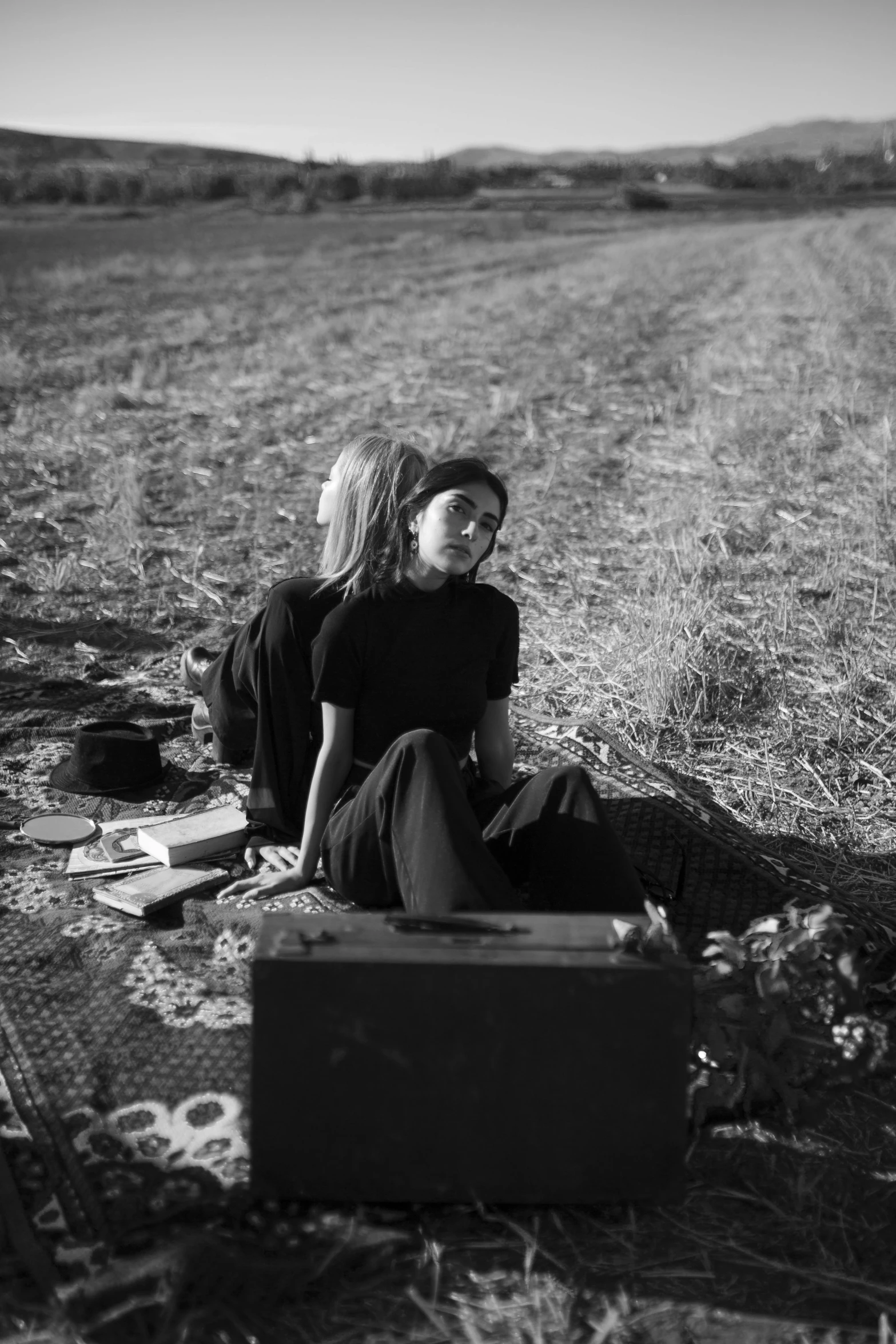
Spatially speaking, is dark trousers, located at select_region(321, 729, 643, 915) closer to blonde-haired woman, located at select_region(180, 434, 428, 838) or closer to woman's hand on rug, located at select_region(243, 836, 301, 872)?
woman's hand on rug, located at select_region(243, 836, 301, 872)

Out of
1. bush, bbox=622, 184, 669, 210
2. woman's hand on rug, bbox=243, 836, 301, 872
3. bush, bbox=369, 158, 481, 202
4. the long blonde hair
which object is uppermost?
bush, bbox=369, 158, 481, 202

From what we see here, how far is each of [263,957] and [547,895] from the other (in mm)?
959

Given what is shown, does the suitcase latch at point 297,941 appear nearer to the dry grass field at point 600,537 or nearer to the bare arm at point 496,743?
the dry grass field at point 600,537

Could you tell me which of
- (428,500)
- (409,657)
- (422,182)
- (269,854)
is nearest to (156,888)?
(269,854)

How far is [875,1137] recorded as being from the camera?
2744mm

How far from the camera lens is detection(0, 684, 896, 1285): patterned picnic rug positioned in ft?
8.17

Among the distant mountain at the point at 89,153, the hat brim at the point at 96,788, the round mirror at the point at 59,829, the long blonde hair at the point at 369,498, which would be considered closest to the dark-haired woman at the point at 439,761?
the long blonde hair at the point at 369,498

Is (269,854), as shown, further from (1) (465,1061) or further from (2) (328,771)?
(1) (465,1061)

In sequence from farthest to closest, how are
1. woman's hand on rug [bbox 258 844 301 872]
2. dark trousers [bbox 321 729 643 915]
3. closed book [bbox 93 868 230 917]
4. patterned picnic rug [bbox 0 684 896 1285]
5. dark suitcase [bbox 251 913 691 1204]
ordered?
woman's hand on rug [bbox 258 844 301 872] < closed book [bbox 93 868 230 917] < dark trousers [bbox 321 729 643 915] < patterned picnic rug [bbox 0 684 896 1285] < dark suitcase [bbox 251 913 691 1204]

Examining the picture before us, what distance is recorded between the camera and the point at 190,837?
12.7 ft

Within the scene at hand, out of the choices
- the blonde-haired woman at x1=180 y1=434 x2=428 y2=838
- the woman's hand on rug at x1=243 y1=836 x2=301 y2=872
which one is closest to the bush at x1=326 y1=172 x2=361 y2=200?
the blonde-haired woman at x1=180 y1=434 x2=428 y2=838

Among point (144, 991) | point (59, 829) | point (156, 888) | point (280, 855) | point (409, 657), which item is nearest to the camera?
point (144, 991)

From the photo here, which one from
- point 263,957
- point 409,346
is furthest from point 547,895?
point 409,346

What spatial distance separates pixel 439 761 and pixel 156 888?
121 cm
